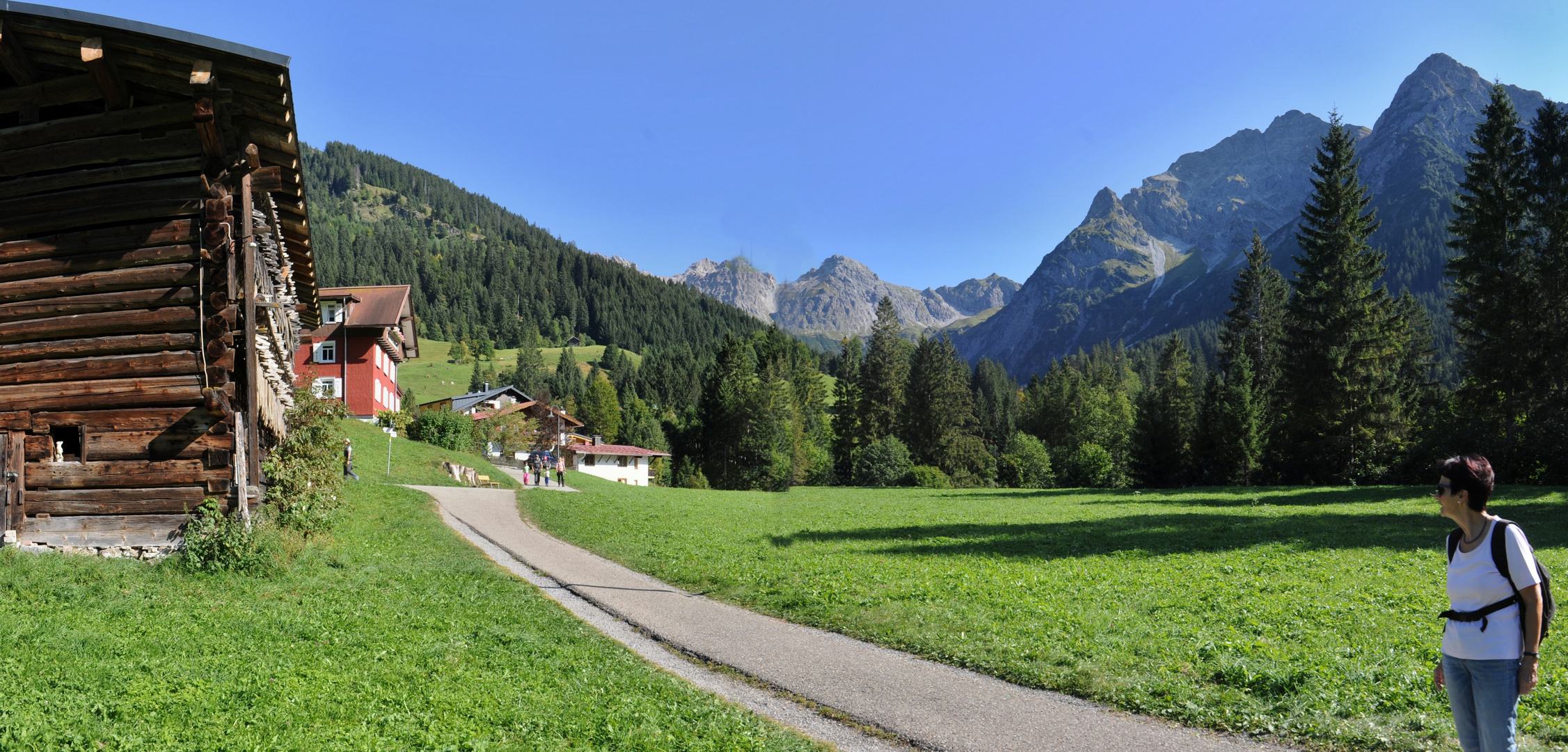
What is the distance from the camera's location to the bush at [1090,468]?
232 feet

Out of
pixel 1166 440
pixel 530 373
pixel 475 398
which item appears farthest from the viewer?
pixel 530 373

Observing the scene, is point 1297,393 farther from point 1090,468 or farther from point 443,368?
point 443,368

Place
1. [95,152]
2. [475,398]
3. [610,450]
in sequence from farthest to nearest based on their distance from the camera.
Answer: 1. [475,398]
2. [610,450]
3. [95,152]

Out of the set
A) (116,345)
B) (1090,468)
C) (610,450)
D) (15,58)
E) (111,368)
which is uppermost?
(15,58)

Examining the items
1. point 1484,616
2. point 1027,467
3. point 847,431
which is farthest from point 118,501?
point 847,431

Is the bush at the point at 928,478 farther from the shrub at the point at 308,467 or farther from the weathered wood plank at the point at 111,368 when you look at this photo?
the weathered wood plank at the point at 111,368

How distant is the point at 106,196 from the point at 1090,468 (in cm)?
7064

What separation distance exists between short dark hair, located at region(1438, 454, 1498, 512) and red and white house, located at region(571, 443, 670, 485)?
3171 inches

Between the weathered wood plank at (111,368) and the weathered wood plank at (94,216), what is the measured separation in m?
2.37

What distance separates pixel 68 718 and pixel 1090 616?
1265 centimetres

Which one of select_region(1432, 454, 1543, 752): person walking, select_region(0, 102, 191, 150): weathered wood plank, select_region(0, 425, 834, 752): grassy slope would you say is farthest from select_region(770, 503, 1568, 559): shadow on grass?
select_region(0, 102, 191, 150): weathered wood plank

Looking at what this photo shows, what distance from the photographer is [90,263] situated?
13.8 metres

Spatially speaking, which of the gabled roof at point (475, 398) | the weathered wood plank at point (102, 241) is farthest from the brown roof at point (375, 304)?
the weathered wood plank at point (102, 241)

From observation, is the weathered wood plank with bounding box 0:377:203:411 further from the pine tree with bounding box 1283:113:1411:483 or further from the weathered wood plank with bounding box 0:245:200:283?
the pine tree with bounding box 1283:113:1411:483
